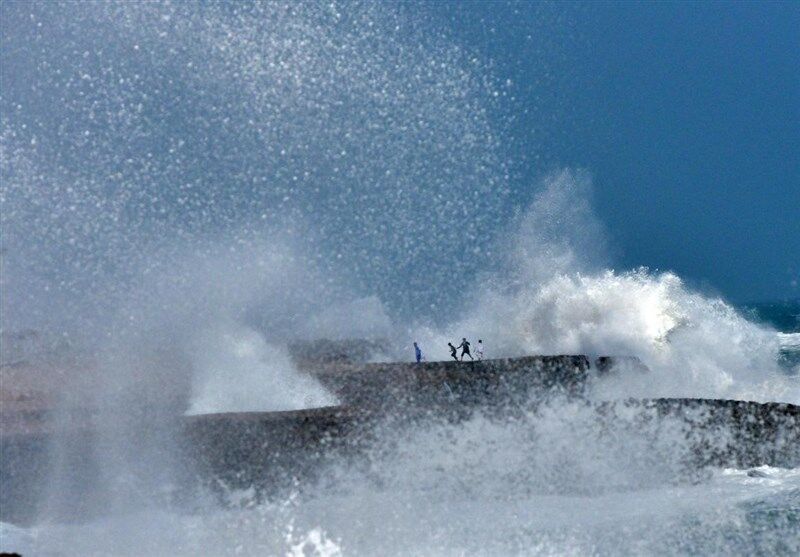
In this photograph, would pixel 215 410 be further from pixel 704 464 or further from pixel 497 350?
pixel 497 350

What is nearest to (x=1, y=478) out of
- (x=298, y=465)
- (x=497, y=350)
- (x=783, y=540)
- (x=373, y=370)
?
(x=298, y=465)

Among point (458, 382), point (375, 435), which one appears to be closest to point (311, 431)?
point (375, 435)

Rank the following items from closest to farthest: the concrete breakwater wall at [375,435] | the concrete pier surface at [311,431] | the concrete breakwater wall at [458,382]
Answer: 1. the concrete pier surface at [311,431]
2. the concrete breakwater wall at [375,435]
3. the concrete breakwater wall at [458,382]

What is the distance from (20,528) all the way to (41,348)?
5748 millimetres

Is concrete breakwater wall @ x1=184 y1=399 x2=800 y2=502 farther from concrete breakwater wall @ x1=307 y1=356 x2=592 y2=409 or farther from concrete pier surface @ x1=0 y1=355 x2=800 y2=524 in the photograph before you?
concrete breakwater wall @ x1=307 y1=356 x2=592 y2=409

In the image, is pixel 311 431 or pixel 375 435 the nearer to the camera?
pixel 311 431

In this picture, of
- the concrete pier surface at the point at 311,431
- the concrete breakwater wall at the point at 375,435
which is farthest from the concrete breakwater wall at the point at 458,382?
the concrete breakwater wall at the point at 375,435

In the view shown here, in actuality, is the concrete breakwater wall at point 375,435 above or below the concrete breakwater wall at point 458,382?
below

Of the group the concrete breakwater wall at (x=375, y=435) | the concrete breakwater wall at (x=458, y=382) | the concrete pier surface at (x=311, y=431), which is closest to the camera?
the concrete pier surface at (x=311, y=431)

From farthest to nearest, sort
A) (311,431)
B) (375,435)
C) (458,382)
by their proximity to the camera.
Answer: (458,382)
(375,435)
(311,431)

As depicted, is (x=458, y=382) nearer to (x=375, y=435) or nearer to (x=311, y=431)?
(x=375, y=435)

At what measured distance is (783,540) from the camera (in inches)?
353

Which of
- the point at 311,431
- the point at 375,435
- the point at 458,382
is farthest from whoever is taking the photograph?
the point at 458,382

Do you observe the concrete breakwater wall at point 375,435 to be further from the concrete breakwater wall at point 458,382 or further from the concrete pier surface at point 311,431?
the concrete breakwater wall at point 458,382
